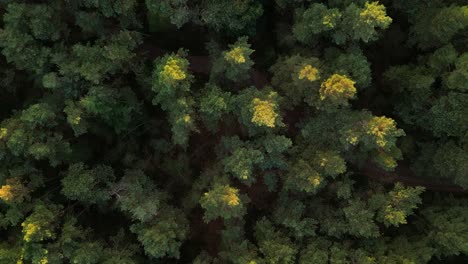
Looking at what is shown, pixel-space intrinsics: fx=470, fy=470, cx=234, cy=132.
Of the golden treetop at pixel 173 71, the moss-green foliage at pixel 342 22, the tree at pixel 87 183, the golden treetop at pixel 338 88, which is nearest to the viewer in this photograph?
the moss-green foliage at pixel 342 22

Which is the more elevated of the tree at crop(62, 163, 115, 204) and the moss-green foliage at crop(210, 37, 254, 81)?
the moss-green foliage at crop(210, 37, 254, 81)

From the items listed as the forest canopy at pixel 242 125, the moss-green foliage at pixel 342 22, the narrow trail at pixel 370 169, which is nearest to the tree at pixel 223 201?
the forest canopy at pixel 242 125

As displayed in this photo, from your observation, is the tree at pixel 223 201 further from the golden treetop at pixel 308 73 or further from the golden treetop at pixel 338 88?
the golden treetop at pixel 308 73

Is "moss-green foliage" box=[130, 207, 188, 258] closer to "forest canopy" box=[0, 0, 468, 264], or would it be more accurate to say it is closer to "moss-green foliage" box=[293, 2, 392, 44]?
"forest canopy" box=[0, 0, 468, 264]

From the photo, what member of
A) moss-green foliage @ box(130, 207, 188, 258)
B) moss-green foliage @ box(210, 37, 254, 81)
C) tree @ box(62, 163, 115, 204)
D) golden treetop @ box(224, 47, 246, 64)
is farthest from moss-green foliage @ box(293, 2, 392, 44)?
tree @ box(62, 163, 115, 204)

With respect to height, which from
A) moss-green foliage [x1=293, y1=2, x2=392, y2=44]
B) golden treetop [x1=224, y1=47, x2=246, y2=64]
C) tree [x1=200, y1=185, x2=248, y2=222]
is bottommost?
tree [x1=200, y1=185, x2=248, y2=222]

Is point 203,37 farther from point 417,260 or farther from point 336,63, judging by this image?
point 417,260
